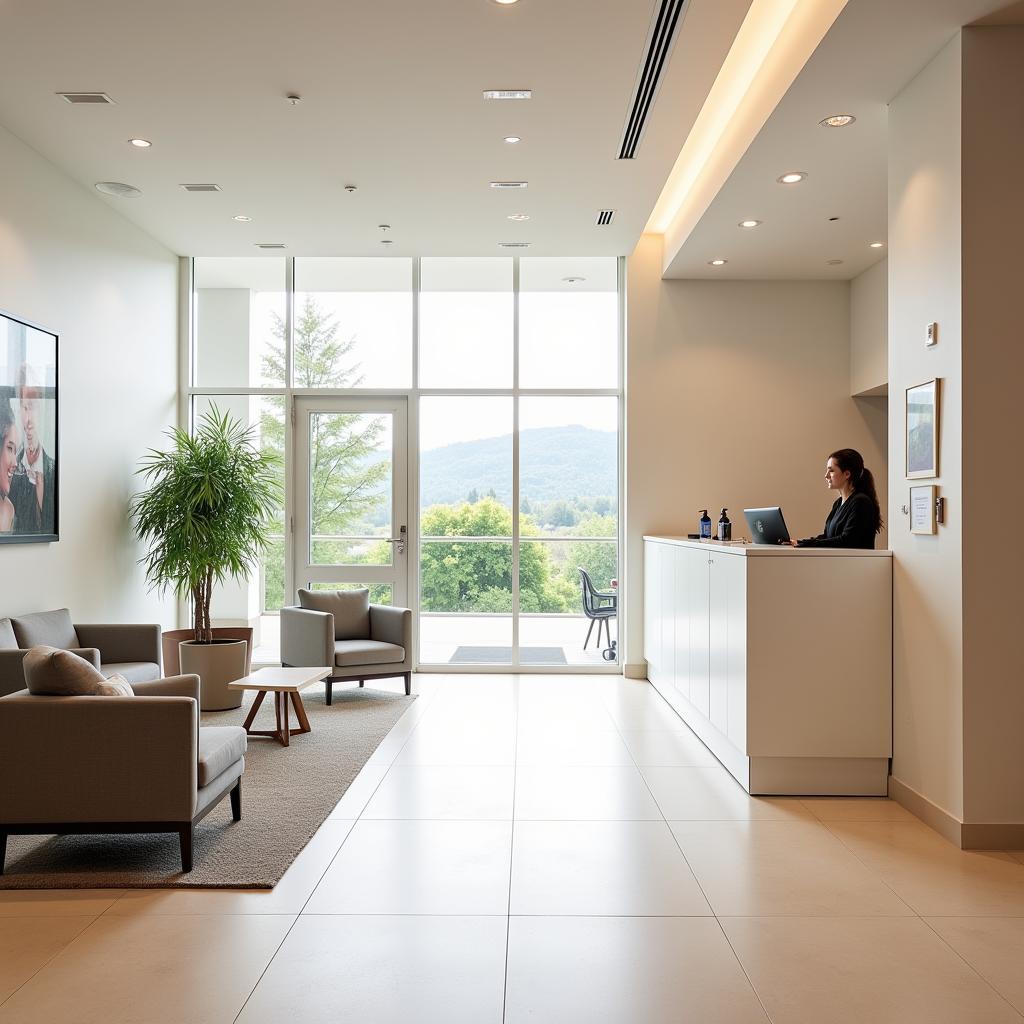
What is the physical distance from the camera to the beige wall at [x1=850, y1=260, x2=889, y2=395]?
719cm

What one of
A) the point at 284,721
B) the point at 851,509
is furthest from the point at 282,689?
the point at 851,509

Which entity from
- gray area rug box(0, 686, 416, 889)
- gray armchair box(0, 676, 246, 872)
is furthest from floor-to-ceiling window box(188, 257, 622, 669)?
gray armchair box(0, 676, 246, 872)

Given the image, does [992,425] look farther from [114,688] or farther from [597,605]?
[597,605]

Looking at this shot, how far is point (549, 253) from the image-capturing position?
7.79 meters

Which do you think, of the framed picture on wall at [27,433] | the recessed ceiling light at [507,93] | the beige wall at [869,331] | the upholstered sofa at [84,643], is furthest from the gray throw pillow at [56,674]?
the beige wall at [869,331]

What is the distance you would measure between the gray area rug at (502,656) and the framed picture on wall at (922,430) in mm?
4427

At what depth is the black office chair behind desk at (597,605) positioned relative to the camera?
26.7ft

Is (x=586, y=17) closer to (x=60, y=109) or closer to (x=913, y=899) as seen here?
(x=60, y=109)

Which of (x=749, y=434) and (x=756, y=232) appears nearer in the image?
(x=756, y=232)

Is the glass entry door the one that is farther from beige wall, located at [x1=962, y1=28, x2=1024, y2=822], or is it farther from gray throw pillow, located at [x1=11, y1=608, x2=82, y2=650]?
beige wall, located at [x1=962, y1=28, x2=1024, y2=822]

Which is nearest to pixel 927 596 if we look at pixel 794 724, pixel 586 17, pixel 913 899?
pixel 794 724

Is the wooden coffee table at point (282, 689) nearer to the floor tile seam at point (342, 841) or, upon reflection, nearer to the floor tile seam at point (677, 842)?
the floor tile seam at point (342, 841)

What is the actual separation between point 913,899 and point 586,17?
12.5 feet

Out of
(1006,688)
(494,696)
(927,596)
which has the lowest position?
(494,696)
